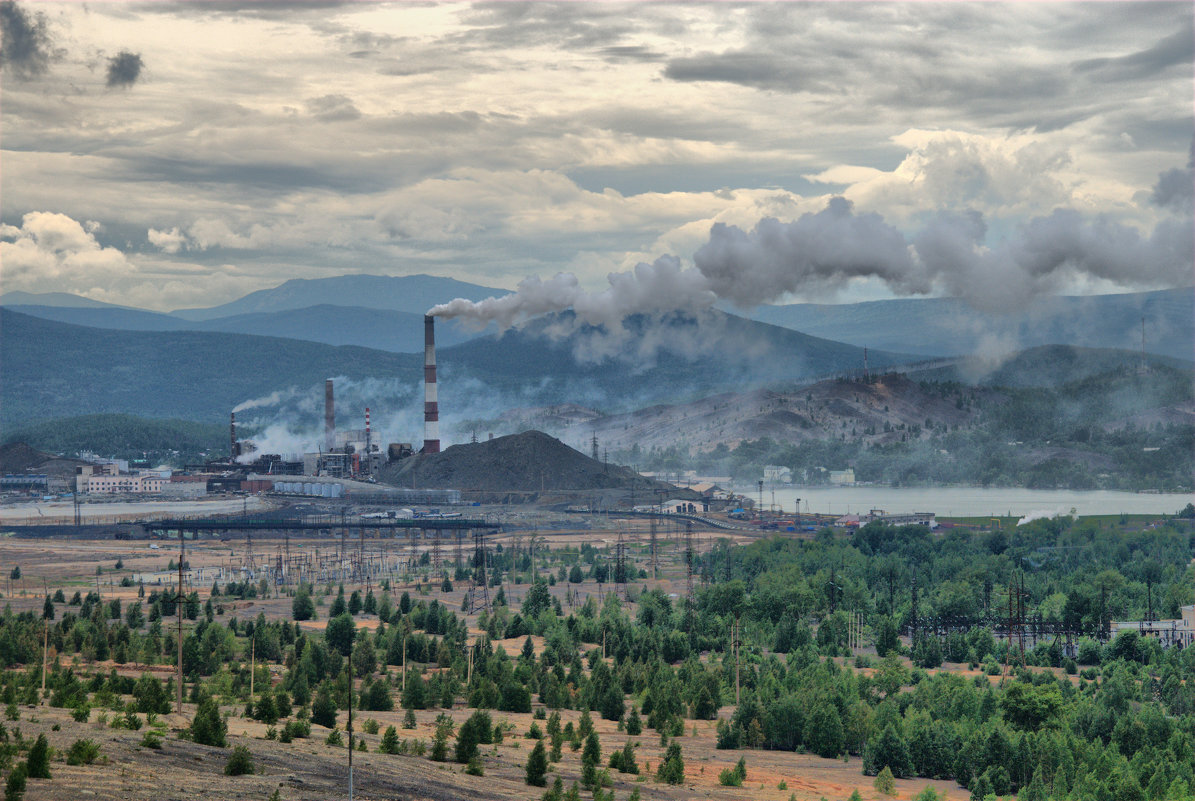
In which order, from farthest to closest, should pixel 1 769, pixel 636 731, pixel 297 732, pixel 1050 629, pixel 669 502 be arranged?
pixel 669 502, pixel 1050 629, pixel 636 731, pixel 297 732, pixel 1 769

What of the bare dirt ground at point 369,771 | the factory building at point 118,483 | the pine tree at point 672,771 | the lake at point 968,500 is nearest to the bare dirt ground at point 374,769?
the bare dirt ground at point 369,771

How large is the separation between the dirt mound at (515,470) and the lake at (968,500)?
20.1 m

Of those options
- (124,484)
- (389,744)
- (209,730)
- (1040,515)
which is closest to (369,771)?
(389,744)

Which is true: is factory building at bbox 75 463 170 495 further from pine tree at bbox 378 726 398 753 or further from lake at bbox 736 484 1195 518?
pine tree at bbox 378 726 398 753

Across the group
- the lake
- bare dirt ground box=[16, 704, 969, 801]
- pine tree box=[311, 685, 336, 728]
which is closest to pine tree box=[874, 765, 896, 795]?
bare dirt ground box=[16, 704, 969, 801]

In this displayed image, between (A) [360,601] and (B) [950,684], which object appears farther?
(A) [360,601]

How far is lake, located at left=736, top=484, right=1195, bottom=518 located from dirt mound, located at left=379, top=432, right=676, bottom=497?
20098 millimetres

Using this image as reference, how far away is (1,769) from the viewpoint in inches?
1291

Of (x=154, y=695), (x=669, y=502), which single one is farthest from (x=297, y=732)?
(x=669, y=502)

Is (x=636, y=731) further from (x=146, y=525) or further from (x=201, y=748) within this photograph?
(x=146, y=525)

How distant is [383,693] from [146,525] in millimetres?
85500

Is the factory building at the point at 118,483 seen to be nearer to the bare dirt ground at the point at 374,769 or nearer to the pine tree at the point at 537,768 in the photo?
the bare dirt ground at the point at 374,769

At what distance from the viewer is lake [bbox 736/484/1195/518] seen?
537 ft

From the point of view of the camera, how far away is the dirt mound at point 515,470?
162625mm
